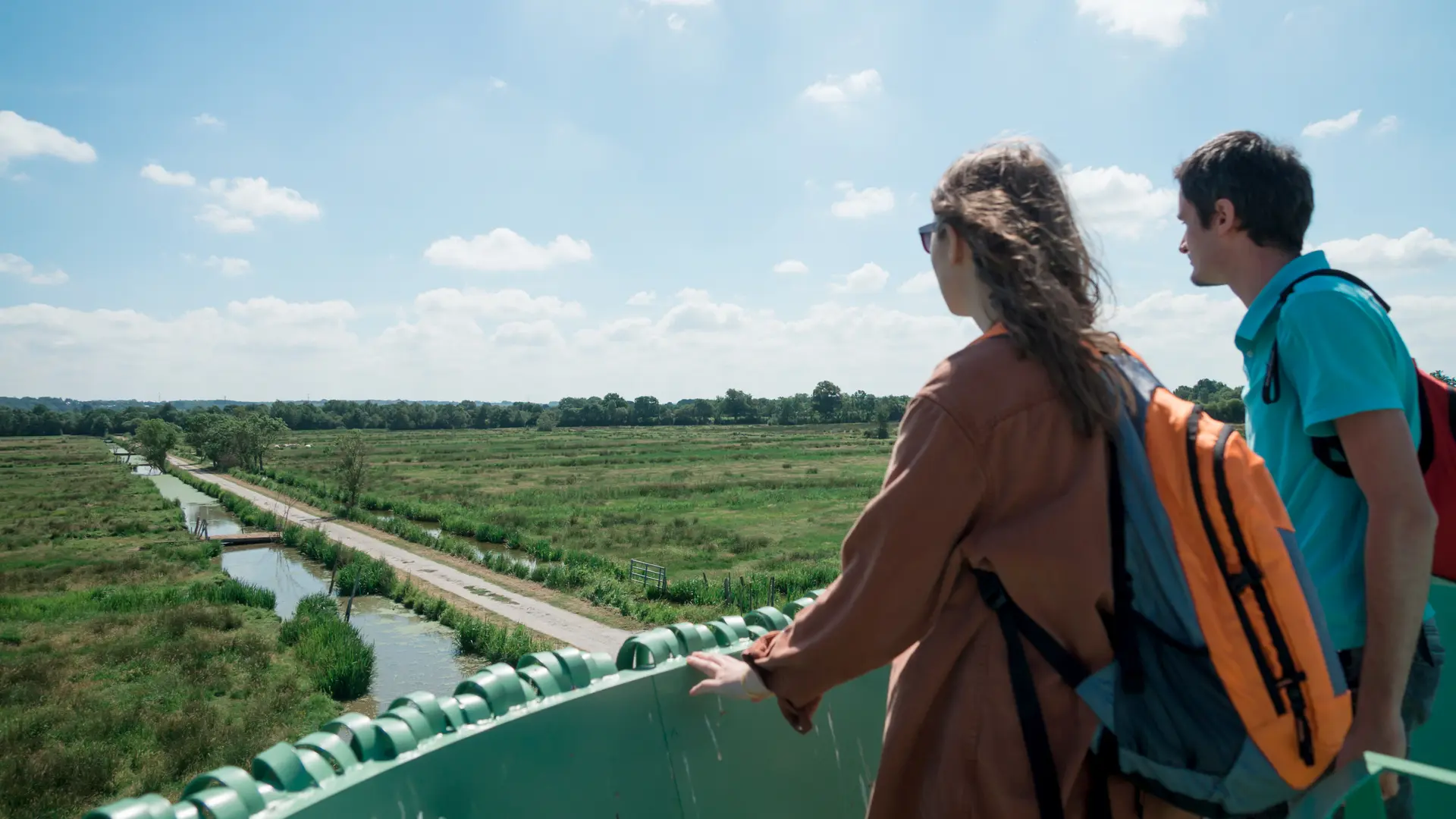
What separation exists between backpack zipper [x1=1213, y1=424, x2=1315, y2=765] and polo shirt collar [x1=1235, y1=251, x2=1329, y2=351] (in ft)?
2.73

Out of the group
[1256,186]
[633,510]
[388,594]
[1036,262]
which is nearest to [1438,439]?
[1256,186]

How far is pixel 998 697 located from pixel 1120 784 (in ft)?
0.70

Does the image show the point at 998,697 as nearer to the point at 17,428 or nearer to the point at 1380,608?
the point at 1380,608

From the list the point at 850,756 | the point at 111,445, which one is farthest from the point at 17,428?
the point at 850,756

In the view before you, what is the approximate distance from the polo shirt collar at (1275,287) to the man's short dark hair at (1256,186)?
0.05m

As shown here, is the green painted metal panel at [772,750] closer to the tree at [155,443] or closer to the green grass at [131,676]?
the green grass at [131,676]

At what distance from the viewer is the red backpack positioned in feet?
5.64

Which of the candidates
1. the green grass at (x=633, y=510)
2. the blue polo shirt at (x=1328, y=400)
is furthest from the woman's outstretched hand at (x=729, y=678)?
the green grass at (x=633, y=510)

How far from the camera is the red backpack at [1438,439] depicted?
1.72m

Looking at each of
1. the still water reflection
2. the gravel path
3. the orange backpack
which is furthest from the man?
the gravel path

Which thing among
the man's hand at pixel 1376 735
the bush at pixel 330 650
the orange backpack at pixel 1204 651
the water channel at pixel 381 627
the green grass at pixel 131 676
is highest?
the orange backpack at pixel 1204 651

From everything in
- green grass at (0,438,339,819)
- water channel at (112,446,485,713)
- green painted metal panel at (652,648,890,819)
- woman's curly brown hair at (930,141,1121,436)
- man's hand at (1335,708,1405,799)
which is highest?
woman's curly brown hair at (930,141,1121,436)

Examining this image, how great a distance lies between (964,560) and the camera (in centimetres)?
121

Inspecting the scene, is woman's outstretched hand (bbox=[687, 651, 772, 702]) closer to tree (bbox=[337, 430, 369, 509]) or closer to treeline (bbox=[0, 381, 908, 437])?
tree (bbox=[337, 430, 369, 509])
